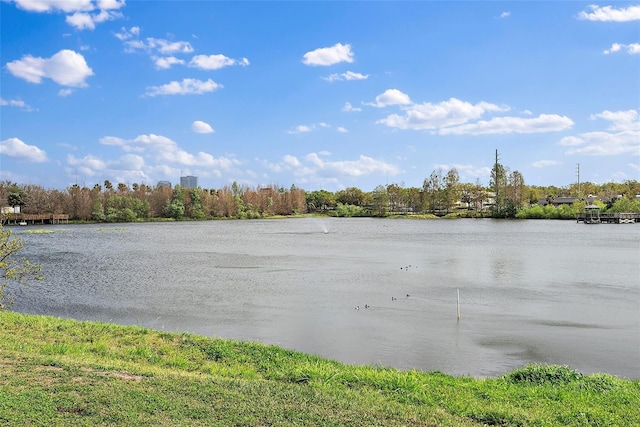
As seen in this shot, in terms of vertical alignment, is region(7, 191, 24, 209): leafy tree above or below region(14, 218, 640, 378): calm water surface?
above

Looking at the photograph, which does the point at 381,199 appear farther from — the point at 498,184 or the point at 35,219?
the point at 35,219

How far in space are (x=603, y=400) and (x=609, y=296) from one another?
43.9 feet

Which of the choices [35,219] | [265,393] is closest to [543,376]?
[265,393]

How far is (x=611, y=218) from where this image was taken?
270 feet

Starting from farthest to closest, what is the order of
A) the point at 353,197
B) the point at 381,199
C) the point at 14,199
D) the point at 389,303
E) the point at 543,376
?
the point at 353,197 → the point at 381,199 → the point at 14,199 → the point at 389,303 → the point at 543,376

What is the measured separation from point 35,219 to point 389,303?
312 ft

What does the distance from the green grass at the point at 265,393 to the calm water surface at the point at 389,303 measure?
2555mm

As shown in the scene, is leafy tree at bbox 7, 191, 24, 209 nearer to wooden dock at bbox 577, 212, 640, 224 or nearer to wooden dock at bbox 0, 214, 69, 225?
wooden dock at bbox 0, 214, 69, 225

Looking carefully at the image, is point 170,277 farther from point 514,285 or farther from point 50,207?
point 50,207

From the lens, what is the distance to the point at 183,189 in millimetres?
114938

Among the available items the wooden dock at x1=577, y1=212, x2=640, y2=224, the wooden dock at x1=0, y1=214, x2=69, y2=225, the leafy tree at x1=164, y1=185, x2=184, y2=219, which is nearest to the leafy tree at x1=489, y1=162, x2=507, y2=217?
the wooden dock at x1=577, y1=212, x2=640, y2=224

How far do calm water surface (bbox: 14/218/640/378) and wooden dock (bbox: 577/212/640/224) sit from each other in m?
54.0

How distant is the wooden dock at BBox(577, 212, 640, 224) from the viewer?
81938 millimetres

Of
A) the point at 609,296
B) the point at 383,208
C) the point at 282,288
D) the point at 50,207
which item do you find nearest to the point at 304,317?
the point at 282,288
